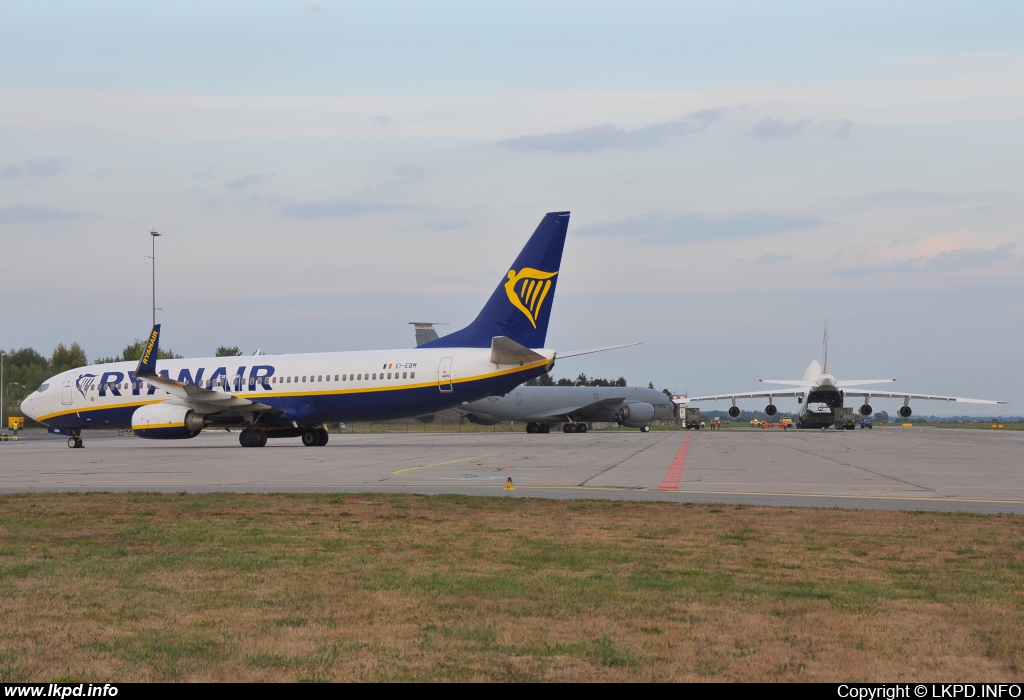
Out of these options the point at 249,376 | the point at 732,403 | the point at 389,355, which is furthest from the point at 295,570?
the point at 732,403

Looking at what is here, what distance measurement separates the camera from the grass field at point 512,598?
18.6ft

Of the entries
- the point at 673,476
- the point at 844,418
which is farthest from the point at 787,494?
the point at 844,418

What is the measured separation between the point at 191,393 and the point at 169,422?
1.60m

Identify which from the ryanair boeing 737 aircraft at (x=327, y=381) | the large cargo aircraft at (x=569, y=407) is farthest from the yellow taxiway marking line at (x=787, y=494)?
the large cargo aircraft at (x=569, y=407)

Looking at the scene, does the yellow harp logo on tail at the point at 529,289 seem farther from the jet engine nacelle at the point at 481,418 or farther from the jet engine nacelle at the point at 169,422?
the jet engine nacelle at the point at 481,418

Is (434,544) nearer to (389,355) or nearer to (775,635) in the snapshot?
(775,635)

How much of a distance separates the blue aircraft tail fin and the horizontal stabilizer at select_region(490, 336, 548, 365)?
0.82 m

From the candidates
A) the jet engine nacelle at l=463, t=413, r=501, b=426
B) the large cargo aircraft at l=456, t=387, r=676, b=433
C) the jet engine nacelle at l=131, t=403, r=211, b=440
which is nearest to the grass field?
the jet engine nacelle at l=131, t=403, r=211, b=440

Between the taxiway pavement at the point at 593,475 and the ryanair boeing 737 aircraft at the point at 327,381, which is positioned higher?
the ryanair boeing 737 aircraft at the point at 327,381

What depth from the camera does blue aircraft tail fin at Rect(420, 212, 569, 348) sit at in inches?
1352

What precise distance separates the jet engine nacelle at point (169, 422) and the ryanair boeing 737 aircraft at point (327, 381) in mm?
39

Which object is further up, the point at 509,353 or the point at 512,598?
the point at 509,353

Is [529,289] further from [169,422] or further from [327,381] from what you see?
[169,422]

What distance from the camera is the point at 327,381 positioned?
36719mm
